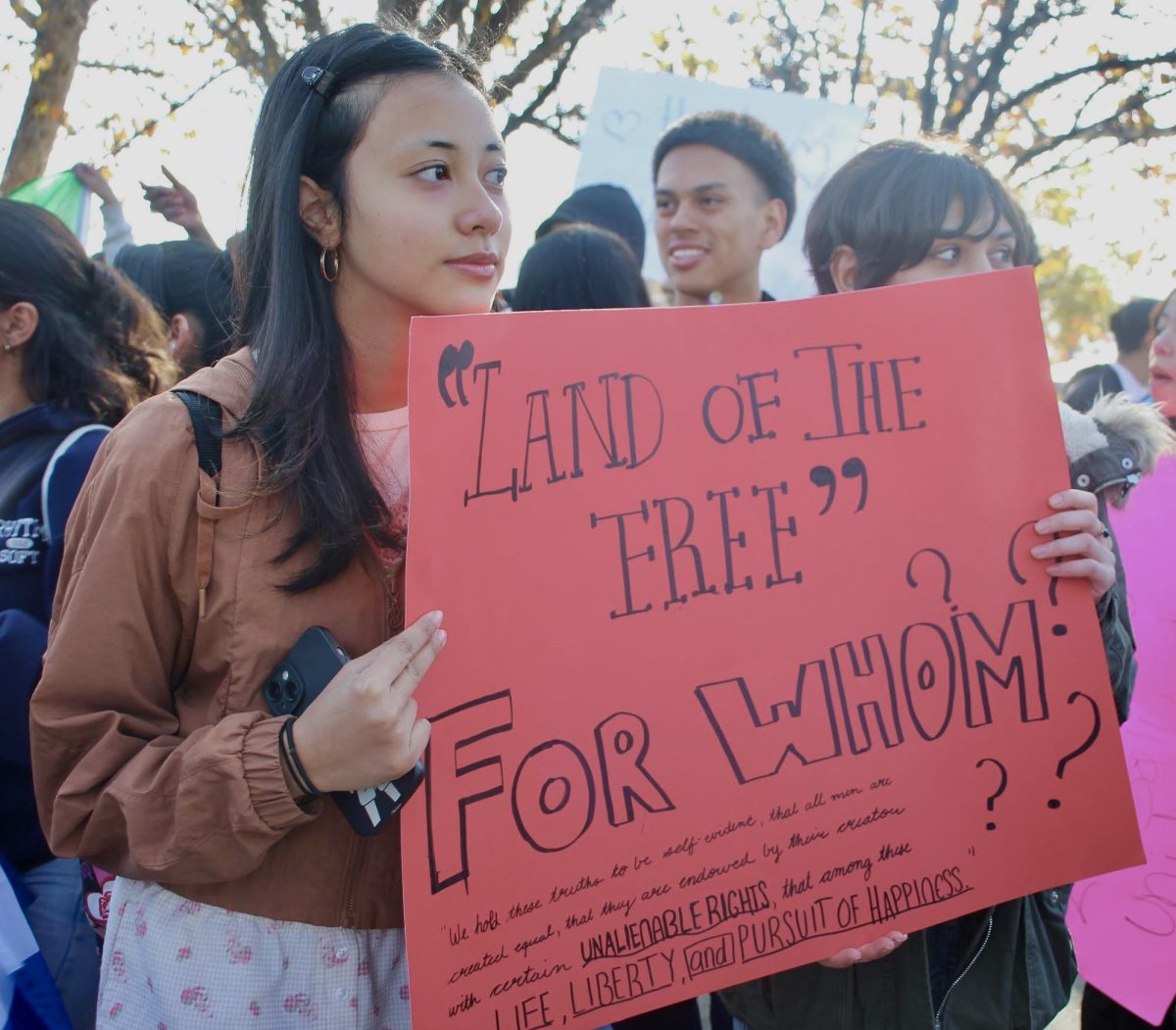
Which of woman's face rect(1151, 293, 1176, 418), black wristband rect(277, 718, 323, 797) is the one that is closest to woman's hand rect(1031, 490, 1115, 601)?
black wristband rect(277, 718, 323, 797)

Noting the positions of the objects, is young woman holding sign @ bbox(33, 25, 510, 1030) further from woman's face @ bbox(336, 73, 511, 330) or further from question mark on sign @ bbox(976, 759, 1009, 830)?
question mark on sign @ bbox(976, 759, 1009, 830)

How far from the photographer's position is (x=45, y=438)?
2174 mm

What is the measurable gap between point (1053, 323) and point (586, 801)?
30.1 meters

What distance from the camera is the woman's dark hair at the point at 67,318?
7.53 feet

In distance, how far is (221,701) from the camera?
1.30m

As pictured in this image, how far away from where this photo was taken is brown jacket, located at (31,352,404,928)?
1222 millimetres

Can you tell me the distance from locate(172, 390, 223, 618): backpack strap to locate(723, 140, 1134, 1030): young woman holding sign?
1.03 metres

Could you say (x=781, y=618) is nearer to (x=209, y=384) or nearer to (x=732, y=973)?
(x=732, y=973)

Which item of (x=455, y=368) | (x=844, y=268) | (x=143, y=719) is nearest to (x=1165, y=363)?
(x=844, y=268)

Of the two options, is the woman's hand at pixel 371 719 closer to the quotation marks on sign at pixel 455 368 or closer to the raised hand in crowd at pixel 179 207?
the quotation marks on sign at pixel 455 368

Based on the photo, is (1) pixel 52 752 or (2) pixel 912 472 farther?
(2) pixel 912 472

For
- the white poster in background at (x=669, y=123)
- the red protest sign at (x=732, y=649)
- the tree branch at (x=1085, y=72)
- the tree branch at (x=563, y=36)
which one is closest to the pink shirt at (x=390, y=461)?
the red protest sign at (x=732, y=649)

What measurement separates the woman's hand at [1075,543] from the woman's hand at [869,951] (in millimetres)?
570

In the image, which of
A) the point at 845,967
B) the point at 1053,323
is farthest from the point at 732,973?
the point at 1053,323
